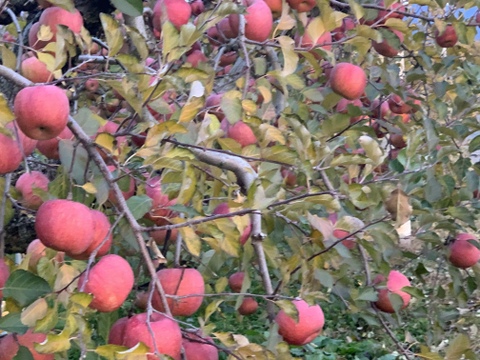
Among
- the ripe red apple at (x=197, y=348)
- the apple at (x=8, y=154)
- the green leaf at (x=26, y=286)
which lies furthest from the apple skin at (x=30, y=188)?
the ripe red apple at (x=197, y=348)

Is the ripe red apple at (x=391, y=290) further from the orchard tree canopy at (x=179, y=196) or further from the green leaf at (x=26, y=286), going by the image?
the green leaf at (x=26, y=286)

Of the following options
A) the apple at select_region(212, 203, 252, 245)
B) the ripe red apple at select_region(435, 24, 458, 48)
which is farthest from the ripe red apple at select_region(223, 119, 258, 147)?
the ripe red apple at select_region(435, 24, 458, 48)

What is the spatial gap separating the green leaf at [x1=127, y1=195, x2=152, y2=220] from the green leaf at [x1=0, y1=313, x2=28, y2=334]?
195 millimetres

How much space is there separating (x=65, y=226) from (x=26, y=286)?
9 centimetres

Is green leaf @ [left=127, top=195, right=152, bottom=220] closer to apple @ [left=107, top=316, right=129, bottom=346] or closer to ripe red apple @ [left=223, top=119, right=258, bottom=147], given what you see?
apple @ [left=107, top=316, right=129, bottom=346]

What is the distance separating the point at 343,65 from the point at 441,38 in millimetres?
467

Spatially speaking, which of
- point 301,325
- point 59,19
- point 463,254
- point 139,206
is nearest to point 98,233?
point 139,206

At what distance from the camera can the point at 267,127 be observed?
3.25 ft

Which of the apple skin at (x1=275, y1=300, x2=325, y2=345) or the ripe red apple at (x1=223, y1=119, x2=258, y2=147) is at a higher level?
the ripe red apple at (x1=223, y1=119, x2=258, y2=147)

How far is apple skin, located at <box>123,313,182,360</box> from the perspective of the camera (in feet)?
2.31

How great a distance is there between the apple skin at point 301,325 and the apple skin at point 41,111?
17.9 inches

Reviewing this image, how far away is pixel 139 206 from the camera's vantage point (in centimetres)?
82

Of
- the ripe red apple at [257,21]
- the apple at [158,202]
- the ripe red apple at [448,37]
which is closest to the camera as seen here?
the apple at [158,202]

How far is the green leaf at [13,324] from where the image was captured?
730mm
